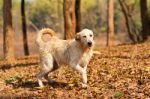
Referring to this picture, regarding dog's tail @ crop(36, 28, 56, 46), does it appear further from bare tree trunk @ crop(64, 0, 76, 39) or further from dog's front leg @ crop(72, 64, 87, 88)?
bare tree trunk @ crop(64, 0, 76, 39)

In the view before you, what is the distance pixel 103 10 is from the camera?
116 meters

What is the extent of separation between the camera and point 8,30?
66.2 ft

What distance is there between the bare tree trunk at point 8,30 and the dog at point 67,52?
26.9ft

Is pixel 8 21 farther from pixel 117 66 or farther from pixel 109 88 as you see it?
pixel 109 88

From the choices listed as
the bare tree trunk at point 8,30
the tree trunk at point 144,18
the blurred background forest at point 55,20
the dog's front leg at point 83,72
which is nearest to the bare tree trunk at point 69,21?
the bare tree trunk at point 8,30

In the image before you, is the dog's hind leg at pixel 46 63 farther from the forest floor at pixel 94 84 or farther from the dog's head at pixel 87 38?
the dog's head at pixel 87 38

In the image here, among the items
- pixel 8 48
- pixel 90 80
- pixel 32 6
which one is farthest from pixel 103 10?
pixel 90 80

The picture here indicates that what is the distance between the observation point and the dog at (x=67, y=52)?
1073cm

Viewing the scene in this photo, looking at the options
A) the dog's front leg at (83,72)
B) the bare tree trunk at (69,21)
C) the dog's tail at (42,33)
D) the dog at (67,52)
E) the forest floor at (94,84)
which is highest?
the bare tree trunk at (69,21)

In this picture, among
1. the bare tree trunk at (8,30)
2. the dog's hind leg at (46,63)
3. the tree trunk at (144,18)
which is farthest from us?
the tree trunk at (144,18)

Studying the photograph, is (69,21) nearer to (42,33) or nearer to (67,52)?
(42,33)

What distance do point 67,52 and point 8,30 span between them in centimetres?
934

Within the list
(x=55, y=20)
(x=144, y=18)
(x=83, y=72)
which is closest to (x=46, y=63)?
(x=83, y=72)

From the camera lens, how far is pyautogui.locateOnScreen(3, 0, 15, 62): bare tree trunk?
1980 cm
